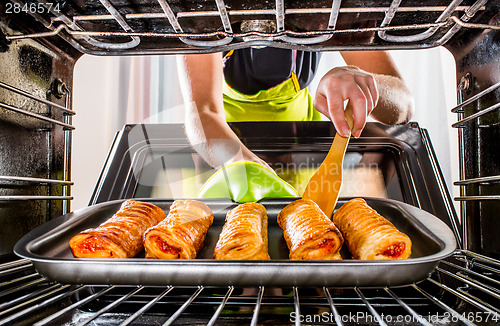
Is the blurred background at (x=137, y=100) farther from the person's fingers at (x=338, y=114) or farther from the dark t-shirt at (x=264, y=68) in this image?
the person's fingers at (x=338, y=114)

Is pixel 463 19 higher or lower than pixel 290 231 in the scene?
higher

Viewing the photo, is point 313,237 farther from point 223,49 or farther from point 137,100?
point 137,100

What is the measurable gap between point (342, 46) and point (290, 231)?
546 mm

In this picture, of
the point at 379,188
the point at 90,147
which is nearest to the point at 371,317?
the point at 379,188

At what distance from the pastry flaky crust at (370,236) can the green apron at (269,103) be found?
1172 mm

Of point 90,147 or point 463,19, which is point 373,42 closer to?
point 463,19

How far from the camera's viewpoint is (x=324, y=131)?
148cm

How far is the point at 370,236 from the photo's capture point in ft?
3.22

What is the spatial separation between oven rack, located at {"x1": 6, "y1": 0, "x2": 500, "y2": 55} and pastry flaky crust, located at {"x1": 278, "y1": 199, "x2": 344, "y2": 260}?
18.8 inches

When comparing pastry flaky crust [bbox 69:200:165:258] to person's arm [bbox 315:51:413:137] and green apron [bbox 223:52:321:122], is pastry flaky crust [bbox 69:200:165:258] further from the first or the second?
green apron [bbox 223:52:321:122]

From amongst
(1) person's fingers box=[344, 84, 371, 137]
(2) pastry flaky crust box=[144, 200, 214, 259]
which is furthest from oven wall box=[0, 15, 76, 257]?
(1) person's fingers box=[344, 84, 371, 137]

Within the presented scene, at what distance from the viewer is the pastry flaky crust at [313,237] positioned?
0.95 meters

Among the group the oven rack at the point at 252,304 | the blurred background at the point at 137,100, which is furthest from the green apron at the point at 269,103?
the oven rack at the point at 252,304

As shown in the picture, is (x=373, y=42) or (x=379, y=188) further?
(x=379, y=188)
